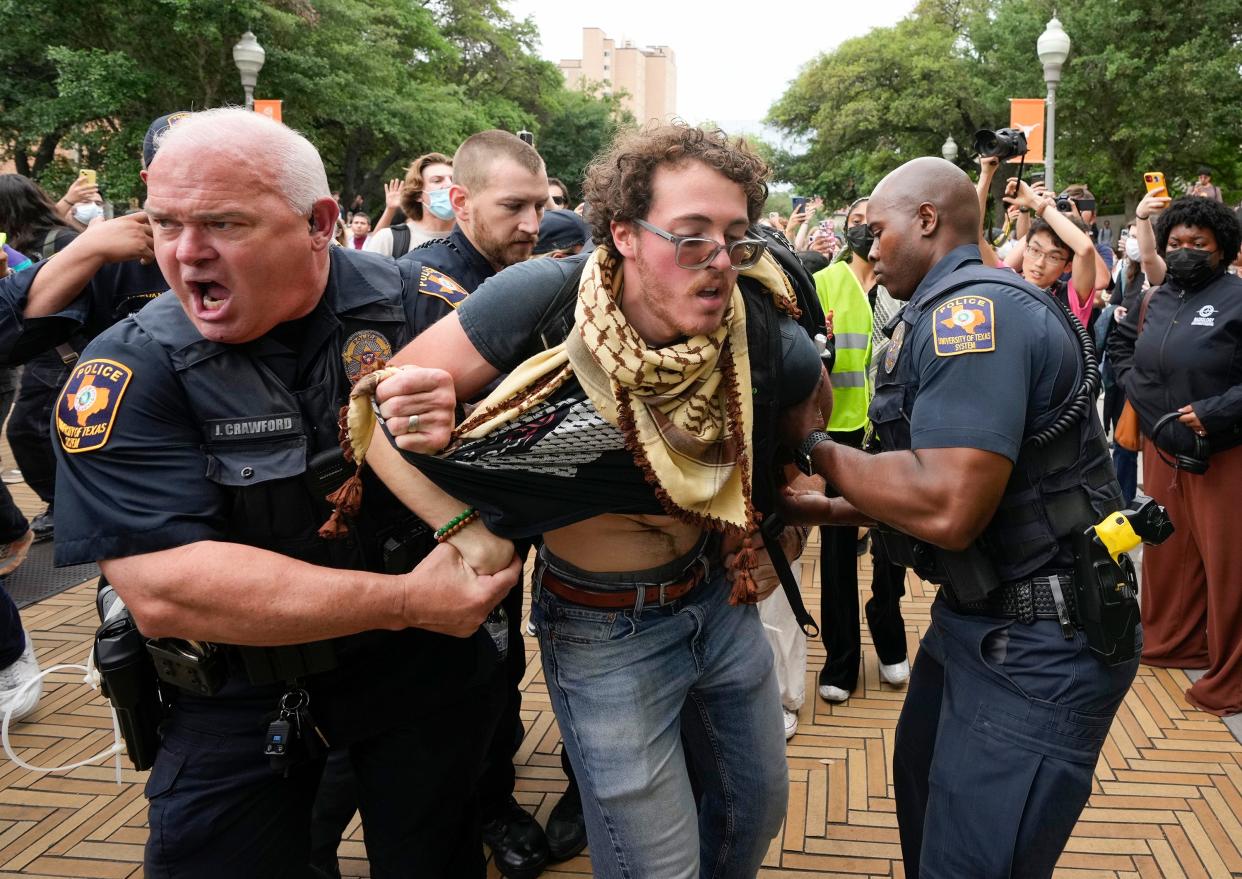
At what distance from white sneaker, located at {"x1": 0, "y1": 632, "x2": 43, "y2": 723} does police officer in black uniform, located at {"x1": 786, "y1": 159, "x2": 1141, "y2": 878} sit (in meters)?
3.49

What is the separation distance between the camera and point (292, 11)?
19.2 meters

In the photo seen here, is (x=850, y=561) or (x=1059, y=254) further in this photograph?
(x=1059, y=254)

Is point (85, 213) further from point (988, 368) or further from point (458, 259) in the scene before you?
point (988, 368)

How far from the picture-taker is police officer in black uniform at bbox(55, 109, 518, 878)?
171 centimetres

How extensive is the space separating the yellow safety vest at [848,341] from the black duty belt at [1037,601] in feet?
7.23

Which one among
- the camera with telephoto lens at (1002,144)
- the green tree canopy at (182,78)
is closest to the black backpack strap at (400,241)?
the camera with telephoto lens at (1002,144)

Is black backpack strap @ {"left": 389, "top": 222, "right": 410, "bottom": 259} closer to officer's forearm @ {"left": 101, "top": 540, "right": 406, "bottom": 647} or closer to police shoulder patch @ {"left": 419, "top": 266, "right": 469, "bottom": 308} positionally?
police shoulder patch @ {"left": 419, "top": 266, "right": 469, "bottom": 308}

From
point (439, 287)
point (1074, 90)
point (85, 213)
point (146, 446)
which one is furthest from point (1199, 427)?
point (1074, 90)

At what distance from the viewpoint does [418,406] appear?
1604 millimetres

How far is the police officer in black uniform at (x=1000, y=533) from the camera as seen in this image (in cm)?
194

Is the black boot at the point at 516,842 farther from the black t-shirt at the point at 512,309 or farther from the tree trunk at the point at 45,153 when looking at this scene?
the tree trunk at the point at 45,153

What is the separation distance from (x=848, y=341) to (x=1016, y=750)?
2571 mm

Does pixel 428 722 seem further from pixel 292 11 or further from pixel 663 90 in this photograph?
pixel 663 90

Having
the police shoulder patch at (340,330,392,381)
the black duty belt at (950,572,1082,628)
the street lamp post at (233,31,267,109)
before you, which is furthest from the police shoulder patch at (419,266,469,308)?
the street lamp post at (233,31,267,109)
